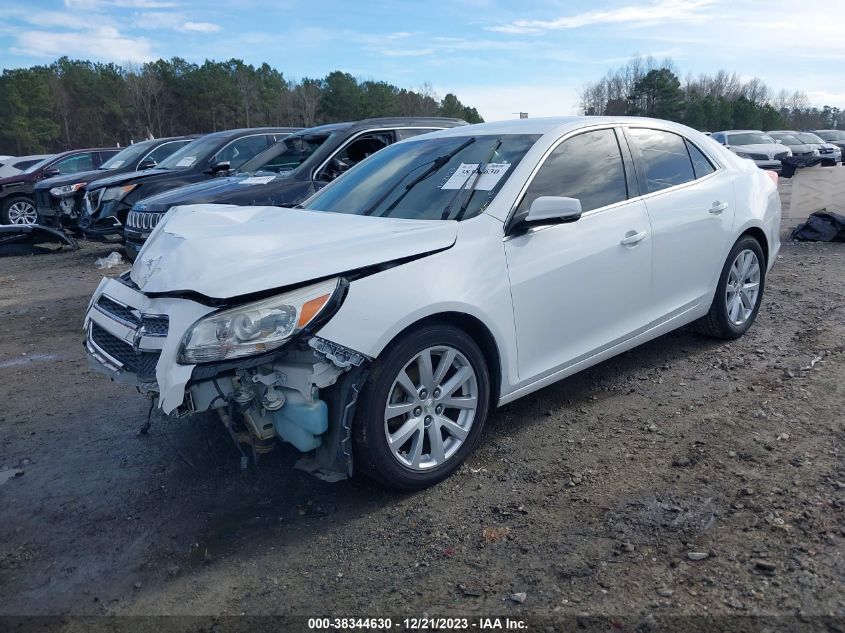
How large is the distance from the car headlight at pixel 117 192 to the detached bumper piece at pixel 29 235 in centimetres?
224

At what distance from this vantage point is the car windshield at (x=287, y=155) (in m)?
8.22

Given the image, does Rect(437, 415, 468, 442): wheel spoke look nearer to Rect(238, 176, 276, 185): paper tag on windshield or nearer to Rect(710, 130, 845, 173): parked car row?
Rect(238, 176, 276, 185): paper tag on windshield

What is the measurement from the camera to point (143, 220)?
8023 mm

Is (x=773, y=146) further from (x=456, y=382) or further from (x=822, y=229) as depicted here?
(x=456, y=382)

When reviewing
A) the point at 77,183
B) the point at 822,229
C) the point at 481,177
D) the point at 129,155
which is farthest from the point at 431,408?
the point at 129,155

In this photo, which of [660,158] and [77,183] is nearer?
[660,158]

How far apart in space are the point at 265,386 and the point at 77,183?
11.5 meters

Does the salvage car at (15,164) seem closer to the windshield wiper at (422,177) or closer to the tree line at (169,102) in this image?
the windshield wiper at (422,177)

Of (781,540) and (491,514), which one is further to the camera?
(491,514)

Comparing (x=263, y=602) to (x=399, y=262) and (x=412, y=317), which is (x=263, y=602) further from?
(x=399, y=262)

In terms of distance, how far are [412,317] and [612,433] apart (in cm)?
152

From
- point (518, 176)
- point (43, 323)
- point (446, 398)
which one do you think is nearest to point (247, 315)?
point (446, 398)

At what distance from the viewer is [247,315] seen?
2.88m

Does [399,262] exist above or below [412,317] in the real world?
above
